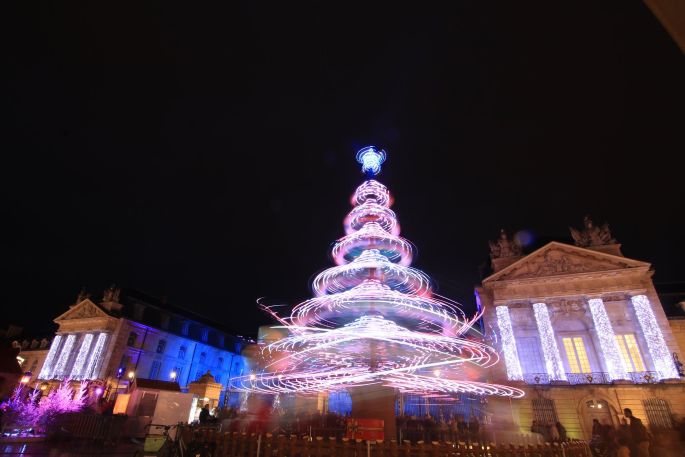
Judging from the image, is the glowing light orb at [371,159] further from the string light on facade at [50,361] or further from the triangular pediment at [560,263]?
the string light on facade at [50,361]

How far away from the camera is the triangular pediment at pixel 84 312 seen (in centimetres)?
4478

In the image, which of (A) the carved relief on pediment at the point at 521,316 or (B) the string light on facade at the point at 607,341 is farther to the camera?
(A) the carved relief on pediment at the point at 521,316

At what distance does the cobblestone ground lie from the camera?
40.5ft

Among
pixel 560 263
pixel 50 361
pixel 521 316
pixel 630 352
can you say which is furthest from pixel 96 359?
pixel 630 352

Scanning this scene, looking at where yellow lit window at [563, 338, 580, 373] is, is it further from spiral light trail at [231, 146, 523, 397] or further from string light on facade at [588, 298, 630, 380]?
spiral light trail at [231, 146, 523, 397]

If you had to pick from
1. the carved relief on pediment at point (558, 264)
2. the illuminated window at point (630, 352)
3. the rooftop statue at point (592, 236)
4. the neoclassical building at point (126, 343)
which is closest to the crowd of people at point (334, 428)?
the carved relief on pediment at point (558, 264)

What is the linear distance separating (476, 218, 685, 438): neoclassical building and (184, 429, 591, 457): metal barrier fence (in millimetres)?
17149

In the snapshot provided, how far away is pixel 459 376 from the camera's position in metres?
29.6

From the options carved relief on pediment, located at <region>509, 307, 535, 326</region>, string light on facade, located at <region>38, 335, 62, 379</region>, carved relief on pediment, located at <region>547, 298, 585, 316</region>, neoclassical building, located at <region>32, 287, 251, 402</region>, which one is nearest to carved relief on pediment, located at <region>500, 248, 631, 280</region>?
carved relief on pediment, located at <region>547, 298, 585, 316</region>

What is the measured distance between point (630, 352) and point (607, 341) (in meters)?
2.46

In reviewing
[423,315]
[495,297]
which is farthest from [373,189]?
[495,297]

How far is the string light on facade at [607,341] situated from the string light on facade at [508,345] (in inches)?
236

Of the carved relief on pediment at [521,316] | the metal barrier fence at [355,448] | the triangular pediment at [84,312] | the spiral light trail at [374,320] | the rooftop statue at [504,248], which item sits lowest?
the metal barrier fence at [355,448]

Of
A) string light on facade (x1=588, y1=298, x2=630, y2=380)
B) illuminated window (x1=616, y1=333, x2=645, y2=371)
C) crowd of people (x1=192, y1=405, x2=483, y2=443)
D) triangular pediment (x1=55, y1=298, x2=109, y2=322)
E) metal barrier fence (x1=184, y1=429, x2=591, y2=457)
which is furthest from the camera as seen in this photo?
triangular pediment (x1=55, y1=298, x2=109, y2=322)
